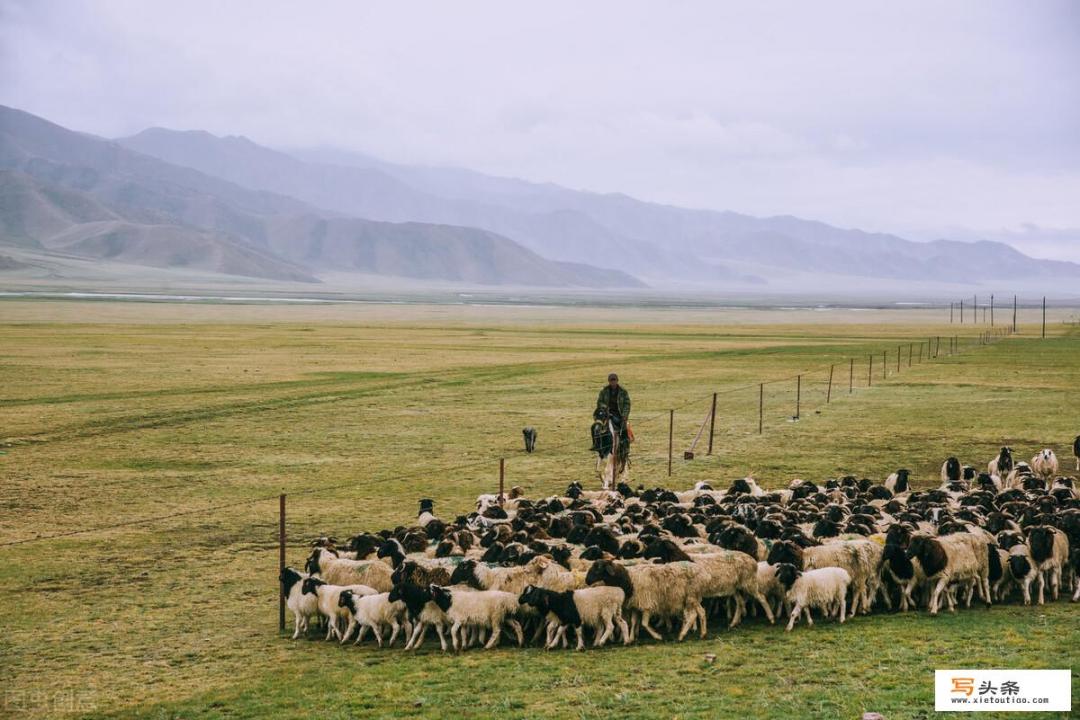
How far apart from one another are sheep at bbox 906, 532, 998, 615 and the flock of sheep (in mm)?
17

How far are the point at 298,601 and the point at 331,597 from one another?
17.0 inches

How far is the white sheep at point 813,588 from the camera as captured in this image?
485 inches

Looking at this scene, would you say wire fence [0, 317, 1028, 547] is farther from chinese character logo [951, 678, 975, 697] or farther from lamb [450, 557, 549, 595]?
chinese character logo [951, 678, 975, 697]

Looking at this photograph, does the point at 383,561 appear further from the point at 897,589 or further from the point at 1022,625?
the point at 1022,625

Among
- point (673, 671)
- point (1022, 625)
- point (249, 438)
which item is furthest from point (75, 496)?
point (1022, 625)

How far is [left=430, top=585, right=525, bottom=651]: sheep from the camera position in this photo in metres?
11.9

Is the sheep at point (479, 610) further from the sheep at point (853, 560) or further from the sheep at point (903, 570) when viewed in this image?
the sheep at point (903, 570)

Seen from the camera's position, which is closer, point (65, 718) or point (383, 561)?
point (65, 718)

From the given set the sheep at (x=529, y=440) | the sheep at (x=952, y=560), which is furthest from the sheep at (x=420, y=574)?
the sheep at (x=529, y=440)

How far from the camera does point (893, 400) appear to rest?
3759 centimetres

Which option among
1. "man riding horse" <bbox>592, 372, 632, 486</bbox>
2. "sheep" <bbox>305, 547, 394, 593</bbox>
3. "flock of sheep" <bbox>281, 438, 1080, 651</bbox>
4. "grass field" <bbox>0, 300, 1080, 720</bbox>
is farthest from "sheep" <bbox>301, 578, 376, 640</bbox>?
"man riding horse" <bbox>592, 372, 632, 486</bbox>

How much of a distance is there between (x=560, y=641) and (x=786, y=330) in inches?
3763

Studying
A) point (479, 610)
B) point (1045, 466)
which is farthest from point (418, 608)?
point (1045, 466)

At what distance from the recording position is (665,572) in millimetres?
12273
